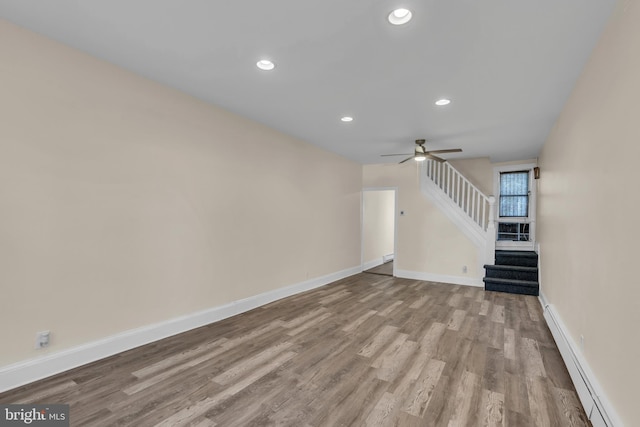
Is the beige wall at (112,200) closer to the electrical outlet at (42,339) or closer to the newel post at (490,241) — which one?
the electrical outlet at (42,339)

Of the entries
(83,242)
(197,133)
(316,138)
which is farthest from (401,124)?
(83,242)

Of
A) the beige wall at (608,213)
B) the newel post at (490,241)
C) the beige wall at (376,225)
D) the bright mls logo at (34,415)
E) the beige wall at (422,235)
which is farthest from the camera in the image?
the beige wall at (376,225)

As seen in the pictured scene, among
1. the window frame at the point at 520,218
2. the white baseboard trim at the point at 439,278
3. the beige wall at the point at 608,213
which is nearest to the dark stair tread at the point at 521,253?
the window frame at the point at 520,218

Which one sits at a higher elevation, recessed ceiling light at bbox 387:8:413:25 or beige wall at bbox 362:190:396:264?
recessed ceiling light at bbox 387:8:413:25

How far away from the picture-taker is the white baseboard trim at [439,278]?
5918 mm

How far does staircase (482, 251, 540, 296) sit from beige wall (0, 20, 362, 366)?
173 inches

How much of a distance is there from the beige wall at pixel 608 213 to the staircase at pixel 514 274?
2.52 metres

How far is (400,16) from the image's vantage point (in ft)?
6.37

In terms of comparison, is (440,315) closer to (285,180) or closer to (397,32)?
(285,180)

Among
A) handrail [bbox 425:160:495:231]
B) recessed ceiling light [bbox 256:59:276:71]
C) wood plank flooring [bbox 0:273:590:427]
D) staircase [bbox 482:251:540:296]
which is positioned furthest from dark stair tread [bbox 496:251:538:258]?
recessed ceiling light [bbox 256:59:276:71]

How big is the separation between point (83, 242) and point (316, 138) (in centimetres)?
358

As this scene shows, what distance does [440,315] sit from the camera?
412cm

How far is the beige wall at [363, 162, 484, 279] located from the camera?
6070mm

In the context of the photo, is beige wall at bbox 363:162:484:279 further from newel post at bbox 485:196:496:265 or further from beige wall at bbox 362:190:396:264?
beige wall at bbox 362:190:396:264
